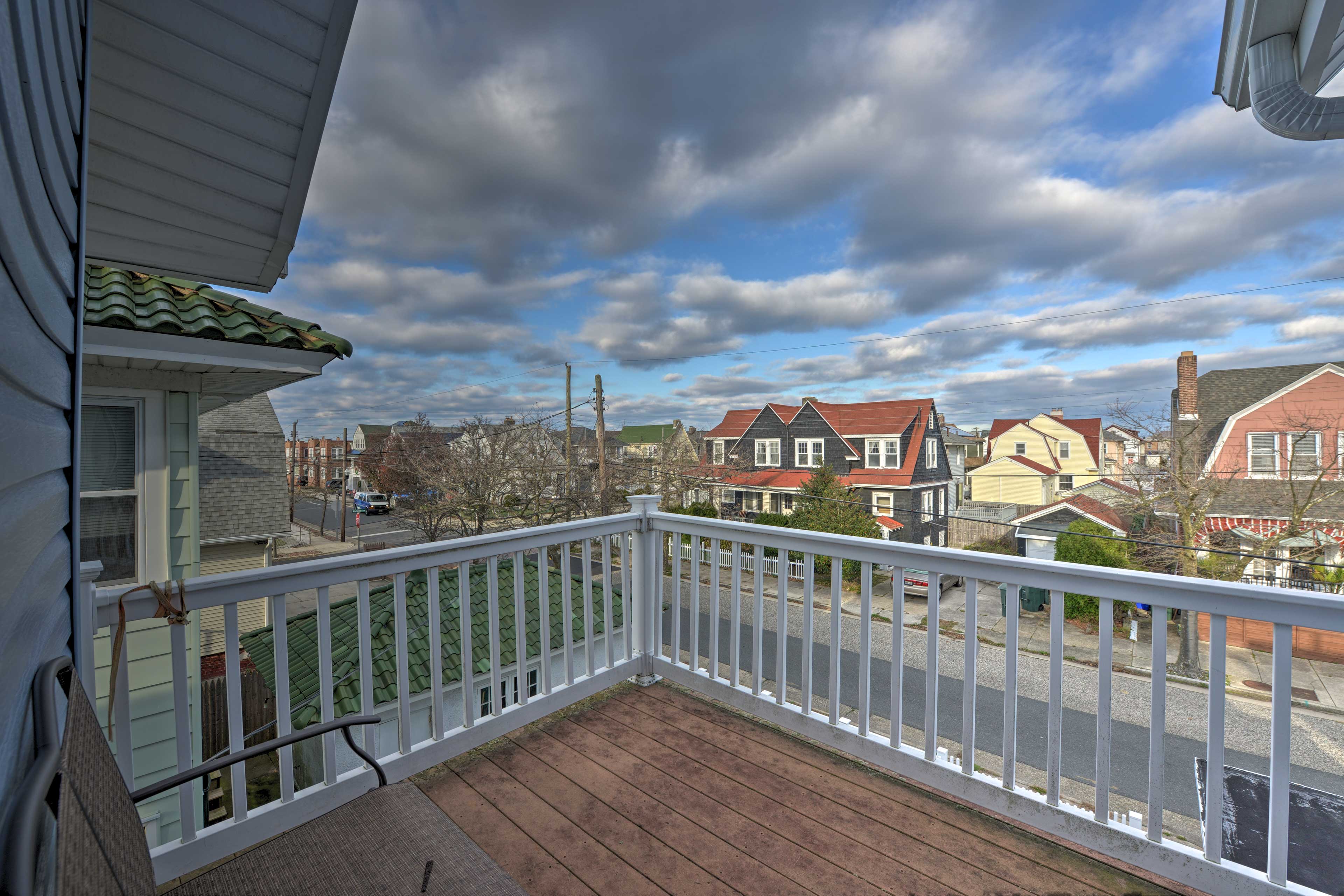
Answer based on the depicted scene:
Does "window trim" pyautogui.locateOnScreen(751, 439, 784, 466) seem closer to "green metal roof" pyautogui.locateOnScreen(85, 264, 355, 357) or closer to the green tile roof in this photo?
the green tile roof

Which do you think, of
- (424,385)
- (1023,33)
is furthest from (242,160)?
(424,385)

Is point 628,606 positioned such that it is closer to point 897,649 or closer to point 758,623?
point 758,623

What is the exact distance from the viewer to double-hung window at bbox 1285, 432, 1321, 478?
28.2 feet

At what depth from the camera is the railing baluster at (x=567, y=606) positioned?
2.56 meters

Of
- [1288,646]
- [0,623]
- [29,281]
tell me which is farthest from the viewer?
[1288,646]

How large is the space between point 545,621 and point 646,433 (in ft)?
54.3

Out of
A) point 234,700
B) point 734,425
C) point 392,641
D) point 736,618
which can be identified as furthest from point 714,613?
point 734,425

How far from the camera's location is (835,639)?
7.38ft

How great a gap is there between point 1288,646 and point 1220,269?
62.4ft

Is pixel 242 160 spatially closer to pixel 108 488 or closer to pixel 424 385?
pixel 108 488

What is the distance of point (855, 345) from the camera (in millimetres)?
21969

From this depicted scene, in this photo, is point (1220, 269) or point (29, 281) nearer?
point (29, 281)

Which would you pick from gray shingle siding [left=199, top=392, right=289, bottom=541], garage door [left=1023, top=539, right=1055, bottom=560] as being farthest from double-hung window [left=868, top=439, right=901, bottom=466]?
gray shingle siding [left=199, top=392, right=289, bottom=541]

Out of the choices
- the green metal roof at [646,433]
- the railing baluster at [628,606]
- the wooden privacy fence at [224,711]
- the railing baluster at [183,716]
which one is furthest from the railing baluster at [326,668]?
the green metal roof at [646,433]
